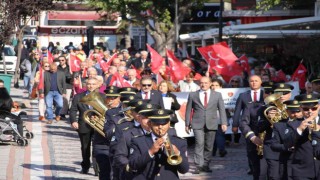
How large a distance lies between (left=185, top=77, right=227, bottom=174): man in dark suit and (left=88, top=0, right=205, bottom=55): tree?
24.5m

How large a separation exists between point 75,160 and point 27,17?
51.9ft

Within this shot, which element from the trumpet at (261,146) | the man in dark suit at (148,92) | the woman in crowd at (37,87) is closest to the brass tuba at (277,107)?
the trumpet at (261,146)

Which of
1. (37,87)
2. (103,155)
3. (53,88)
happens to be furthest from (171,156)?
(37,87)

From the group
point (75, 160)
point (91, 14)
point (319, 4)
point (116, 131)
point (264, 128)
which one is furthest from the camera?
point (91, 14)

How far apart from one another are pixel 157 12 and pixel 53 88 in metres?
19.5

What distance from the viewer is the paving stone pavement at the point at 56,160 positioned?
16375 millimetres

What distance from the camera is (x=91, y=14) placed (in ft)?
214

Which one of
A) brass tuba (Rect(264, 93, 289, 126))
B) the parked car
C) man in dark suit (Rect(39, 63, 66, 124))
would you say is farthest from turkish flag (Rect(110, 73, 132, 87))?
the parked car

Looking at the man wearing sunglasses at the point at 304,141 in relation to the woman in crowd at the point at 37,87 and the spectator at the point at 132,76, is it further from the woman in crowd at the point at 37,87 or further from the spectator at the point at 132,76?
the woman in crowd at the point at 37,87

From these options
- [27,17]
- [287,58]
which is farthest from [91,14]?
[287,58]

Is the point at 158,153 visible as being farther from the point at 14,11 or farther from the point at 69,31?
the point at 69,31

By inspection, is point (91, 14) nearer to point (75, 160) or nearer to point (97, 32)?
point (97, 32)

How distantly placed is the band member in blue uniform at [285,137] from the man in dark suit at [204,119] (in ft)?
14.7

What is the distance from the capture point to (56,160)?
18.3m
